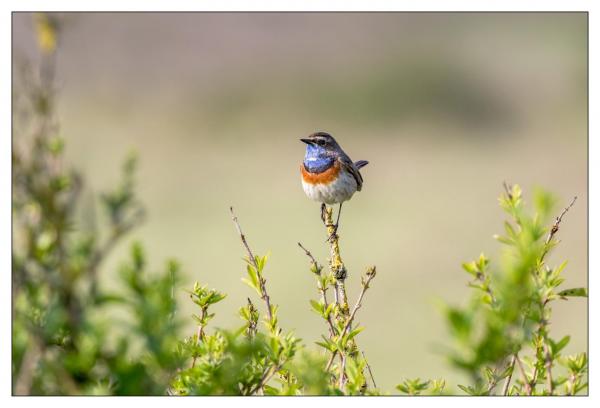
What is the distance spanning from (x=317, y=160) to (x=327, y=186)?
0.22 meters

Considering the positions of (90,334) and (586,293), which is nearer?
(90,334)

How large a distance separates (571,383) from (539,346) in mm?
145

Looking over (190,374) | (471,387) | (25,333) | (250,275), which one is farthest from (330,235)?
(25,333)

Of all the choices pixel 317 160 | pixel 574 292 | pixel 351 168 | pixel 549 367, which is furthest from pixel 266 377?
pixel 351 168

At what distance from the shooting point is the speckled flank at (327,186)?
418cm

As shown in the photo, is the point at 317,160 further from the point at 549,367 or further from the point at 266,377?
the point at 549,367

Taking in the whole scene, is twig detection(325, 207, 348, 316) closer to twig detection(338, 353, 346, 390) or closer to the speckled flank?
twig detection(338, 353, 346, 390)

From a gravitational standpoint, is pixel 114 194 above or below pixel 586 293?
above

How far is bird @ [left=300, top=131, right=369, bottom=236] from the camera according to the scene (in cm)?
419

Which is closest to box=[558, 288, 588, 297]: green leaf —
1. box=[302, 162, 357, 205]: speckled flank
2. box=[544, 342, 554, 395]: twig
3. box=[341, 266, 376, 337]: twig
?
box=[544, 342, 554, 395]: twig

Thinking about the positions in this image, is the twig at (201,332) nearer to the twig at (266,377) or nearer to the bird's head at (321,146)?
the twig at (266,377)

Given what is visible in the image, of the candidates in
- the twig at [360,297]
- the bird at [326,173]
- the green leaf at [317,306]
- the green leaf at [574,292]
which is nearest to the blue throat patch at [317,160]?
the bird at [326,173]

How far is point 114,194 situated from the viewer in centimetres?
181

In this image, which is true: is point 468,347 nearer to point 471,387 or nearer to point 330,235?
point 471,387
